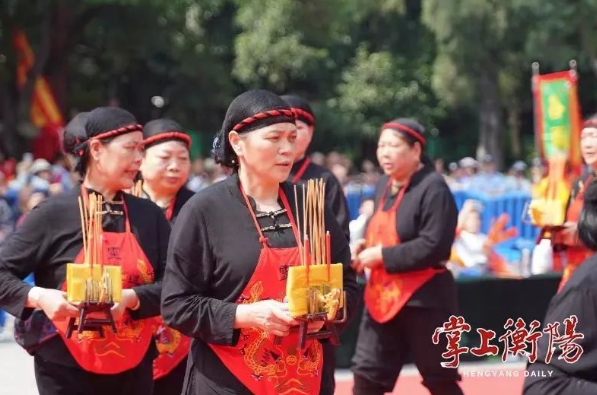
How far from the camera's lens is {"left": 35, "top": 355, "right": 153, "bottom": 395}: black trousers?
5094 mm

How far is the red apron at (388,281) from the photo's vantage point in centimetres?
708

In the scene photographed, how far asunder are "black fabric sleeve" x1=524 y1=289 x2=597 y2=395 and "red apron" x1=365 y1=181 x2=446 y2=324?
324 centimetres

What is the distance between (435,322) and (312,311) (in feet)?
10.4

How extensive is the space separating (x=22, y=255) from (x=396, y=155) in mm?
2770

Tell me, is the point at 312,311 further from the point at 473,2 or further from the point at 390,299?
the point at 473,2

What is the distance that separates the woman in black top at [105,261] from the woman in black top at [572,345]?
74.9 inches

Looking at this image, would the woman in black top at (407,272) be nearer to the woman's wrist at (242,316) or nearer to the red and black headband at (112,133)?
the red and black headband at (112,133)

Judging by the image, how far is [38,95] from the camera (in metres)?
28.8

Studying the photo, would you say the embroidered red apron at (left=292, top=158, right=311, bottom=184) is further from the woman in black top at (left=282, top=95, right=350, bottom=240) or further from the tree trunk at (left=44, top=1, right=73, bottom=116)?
the tree trunk at (left=44, top=1, right=73, bottom=116)

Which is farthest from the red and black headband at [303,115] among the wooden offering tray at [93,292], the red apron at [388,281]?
the wooden offering tray at [93,292]

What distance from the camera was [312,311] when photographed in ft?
13.0

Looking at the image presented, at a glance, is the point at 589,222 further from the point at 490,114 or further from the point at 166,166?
the point at 490,114

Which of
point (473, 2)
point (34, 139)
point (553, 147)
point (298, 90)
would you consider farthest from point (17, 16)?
point (553, 147)

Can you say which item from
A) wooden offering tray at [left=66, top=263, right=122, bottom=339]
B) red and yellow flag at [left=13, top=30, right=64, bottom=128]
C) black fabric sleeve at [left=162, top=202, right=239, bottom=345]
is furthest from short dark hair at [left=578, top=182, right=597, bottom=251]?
red and yellow flag at [left=13, top=30, right=64, bottom=128]
